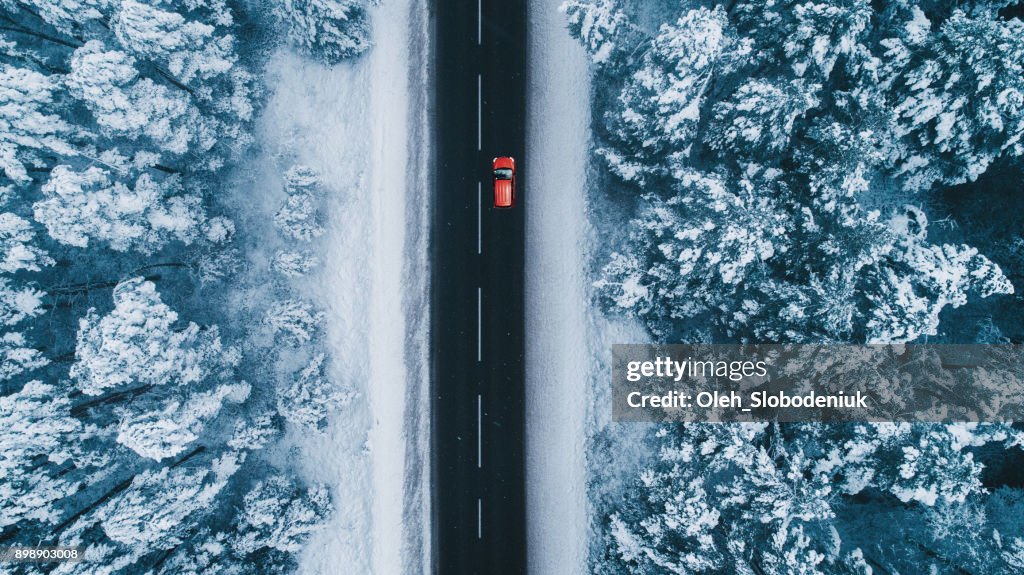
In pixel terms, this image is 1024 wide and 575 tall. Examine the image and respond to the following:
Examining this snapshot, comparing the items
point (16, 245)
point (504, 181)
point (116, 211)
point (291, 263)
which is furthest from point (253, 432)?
point (504, 181)

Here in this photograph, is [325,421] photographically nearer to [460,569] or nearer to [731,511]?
[460,569]

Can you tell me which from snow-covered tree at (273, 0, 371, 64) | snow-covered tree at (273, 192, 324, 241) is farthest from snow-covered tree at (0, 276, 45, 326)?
snow-covered tree at (273, 0, 371, 64)

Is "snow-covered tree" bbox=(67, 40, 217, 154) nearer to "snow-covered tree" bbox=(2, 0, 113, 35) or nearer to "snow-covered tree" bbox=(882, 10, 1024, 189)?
"snow-covered tree" bbox=(2, 0, 113, 35)

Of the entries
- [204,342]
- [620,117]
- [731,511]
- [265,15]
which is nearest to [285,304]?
[204,342]

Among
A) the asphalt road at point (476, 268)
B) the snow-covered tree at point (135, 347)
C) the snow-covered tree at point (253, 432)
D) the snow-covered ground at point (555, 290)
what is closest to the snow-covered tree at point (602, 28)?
the snow-covered ground at point (555, 290)

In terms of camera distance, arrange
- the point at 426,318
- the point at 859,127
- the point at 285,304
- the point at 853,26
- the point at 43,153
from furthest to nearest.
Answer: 1. the point at 426,318
2. the point at 285,304
3. the point at 43,153
4. the point at 859,127
5. the point at 853,26

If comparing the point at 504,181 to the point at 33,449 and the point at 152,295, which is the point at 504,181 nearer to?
the point at 152,295
